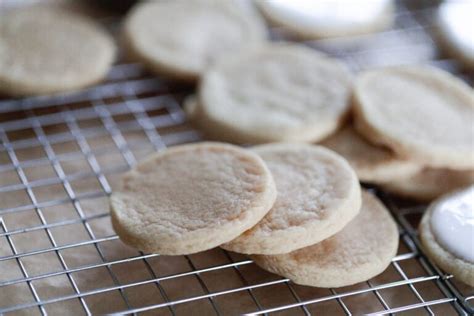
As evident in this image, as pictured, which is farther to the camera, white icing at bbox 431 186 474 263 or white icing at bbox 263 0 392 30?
white icing at bbox 263 0 392 30

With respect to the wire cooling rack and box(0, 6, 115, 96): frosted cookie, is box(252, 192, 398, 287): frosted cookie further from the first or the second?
box(0, 6, 115, 96): frosted cookie

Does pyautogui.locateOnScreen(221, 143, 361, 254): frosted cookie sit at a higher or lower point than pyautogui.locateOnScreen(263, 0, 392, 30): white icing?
lower

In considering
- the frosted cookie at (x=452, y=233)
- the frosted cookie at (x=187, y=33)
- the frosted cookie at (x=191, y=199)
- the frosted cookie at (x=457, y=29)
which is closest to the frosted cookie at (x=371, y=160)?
the frosted cookie at (x=452, y=233)

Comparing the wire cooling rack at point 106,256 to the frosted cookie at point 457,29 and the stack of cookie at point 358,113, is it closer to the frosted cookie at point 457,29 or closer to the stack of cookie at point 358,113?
the stack of cookie at point 358,113

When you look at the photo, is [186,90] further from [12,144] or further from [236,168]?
[236,168]

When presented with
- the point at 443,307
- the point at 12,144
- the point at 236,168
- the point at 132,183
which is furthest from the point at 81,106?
the point at 443,307

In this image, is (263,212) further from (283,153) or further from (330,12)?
(330,12)

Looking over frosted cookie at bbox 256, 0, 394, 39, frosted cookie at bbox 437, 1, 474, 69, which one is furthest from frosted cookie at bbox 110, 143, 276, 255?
frosted cookie at bbox 437, 1, 474, 69
